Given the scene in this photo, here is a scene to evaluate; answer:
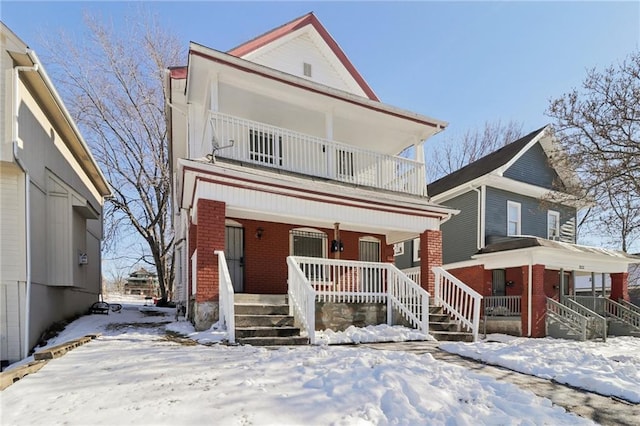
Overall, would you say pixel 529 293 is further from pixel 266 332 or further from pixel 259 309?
pixel 266 332

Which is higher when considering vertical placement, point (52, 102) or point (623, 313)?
point (52, 102)

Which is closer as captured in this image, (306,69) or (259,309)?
(259,309)

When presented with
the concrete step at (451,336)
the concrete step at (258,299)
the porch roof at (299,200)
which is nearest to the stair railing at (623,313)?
the porch roof at (299,200)

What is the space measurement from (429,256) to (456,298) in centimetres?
164

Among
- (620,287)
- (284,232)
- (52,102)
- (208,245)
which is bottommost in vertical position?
(620,287)

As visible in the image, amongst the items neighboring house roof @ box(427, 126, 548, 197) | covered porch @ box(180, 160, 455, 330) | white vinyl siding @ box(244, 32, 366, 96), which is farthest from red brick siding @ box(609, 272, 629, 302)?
white vinyl siding @ box(244, 32, 366, 96)

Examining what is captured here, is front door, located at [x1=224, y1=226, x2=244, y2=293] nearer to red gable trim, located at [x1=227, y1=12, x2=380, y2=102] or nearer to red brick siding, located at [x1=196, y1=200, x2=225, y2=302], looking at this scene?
red brick siding, located at [x1=196, y1=200, x2=225, y2=302]

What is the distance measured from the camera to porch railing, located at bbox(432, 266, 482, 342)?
333 inches

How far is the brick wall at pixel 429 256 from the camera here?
10.3m

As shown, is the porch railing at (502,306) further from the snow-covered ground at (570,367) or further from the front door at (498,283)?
the snow-covered ground at (570,367)

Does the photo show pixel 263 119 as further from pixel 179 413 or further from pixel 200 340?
pixel 179 413

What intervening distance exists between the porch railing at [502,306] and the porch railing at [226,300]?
11.2 meters

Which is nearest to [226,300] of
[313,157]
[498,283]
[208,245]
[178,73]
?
[208,245]

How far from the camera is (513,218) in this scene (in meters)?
16.4
